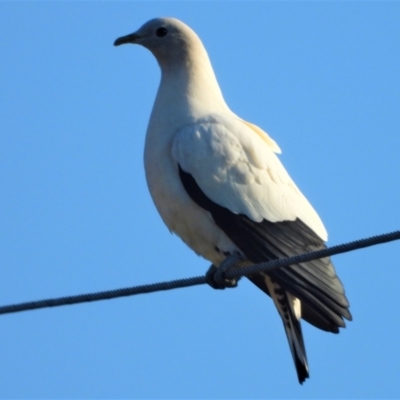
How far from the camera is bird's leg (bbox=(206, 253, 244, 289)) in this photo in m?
7.42

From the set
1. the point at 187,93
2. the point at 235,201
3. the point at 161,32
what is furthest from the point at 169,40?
the point at 235,201

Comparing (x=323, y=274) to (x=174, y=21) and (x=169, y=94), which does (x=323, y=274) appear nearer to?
(x=169, y=94)

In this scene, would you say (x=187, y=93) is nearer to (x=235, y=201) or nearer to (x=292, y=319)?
(x=235, y=201)

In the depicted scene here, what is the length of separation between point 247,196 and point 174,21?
1.86 m

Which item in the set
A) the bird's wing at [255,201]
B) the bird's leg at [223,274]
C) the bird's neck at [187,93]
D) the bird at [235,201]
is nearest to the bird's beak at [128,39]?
the bird's neck at [187,93]

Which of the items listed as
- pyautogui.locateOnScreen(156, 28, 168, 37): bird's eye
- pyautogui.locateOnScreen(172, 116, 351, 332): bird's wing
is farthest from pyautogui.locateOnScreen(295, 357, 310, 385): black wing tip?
pyautogui.locateOnScreen(156, 28, 168, 37): bird's eye

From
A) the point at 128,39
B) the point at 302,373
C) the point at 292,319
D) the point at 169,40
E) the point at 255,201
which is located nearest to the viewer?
the point at 302,373

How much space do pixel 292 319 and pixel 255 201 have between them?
2.84 feet

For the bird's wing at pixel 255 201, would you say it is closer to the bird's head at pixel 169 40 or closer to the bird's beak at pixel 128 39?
the bird's head at pixel 169 40

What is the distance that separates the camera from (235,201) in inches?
301

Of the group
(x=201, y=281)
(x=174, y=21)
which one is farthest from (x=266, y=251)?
(x=174, y=21)

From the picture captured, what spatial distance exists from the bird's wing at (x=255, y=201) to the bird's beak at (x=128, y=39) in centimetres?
140

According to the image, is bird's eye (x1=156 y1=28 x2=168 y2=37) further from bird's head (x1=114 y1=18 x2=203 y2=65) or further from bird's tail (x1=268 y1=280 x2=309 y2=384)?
bird's tail (x1=268 y1=280 x2=309 y2=384)

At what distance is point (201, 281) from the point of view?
19.5ft
